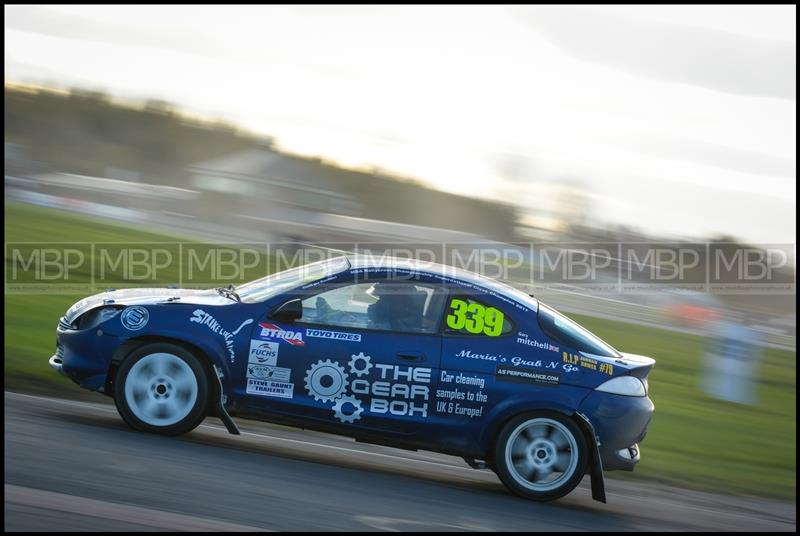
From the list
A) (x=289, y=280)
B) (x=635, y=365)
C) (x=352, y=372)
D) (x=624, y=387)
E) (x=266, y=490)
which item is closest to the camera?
(x=266, y=490)

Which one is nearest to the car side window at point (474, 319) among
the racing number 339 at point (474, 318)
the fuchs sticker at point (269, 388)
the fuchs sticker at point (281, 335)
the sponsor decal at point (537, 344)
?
the racing number 339 at point (474, 318)

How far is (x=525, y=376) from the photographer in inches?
243

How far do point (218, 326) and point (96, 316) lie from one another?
94 centimetres

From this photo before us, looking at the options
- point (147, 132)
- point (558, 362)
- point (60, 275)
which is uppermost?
point (147, 132)

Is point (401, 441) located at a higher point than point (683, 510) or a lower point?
higher

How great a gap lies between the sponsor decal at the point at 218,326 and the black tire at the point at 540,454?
6.61ft

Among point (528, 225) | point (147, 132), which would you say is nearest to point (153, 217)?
point (528, 225)

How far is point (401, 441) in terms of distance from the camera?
6.16m

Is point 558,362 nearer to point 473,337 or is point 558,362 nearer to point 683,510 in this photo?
point 473,337

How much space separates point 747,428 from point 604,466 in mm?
5448

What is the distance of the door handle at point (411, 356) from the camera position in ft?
20.0

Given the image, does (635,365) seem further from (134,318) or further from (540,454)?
(134,318)

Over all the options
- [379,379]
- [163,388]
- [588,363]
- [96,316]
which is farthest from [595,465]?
[96,316]

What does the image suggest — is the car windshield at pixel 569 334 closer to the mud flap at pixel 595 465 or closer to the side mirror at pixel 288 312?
the mud flap at pixel 595 465
